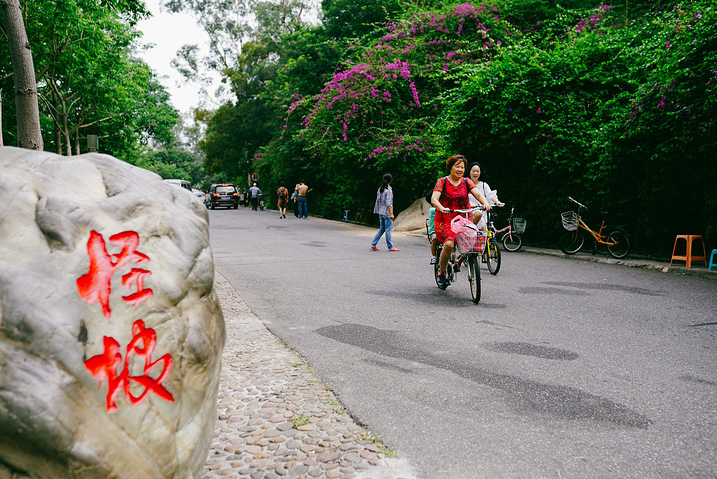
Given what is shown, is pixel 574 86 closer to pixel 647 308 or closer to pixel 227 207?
pixel 647 308

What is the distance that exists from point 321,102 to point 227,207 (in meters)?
20.2

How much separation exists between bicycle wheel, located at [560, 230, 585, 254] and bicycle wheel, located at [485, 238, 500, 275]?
3504 mm

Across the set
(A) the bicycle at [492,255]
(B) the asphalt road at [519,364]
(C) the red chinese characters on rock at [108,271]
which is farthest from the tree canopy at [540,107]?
(C) the red chinese characters on rock at [108,271]

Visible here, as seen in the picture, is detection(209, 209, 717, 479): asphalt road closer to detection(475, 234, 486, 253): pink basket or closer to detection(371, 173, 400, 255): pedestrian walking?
detection(475, 234, 486, 253): pink basket

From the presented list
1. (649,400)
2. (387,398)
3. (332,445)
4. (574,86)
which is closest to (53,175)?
(332,445)

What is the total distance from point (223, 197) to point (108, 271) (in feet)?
118

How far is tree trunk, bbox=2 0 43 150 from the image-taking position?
707 centimetres

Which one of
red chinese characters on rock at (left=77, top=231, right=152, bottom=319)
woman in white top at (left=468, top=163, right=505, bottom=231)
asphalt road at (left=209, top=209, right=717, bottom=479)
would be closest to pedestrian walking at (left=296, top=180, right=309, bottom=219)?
woman in white top at (left=468, top=163, right=505, bottom=231)

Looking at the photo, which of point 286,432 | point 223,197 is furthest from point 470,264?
point 223,197

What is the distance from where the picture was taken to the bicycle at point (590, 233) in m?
10.9

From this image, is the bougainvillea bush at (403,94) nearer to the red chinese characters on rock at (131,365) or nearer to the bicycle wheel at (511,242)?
the bicycle wheel at (511,242)

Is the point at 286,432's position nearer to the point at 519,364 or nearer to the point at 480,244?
the point at 519,364

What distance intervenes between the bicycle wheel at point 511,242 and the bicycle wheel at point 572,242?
1097 mm

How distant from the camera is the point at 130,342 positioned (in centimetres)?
187
